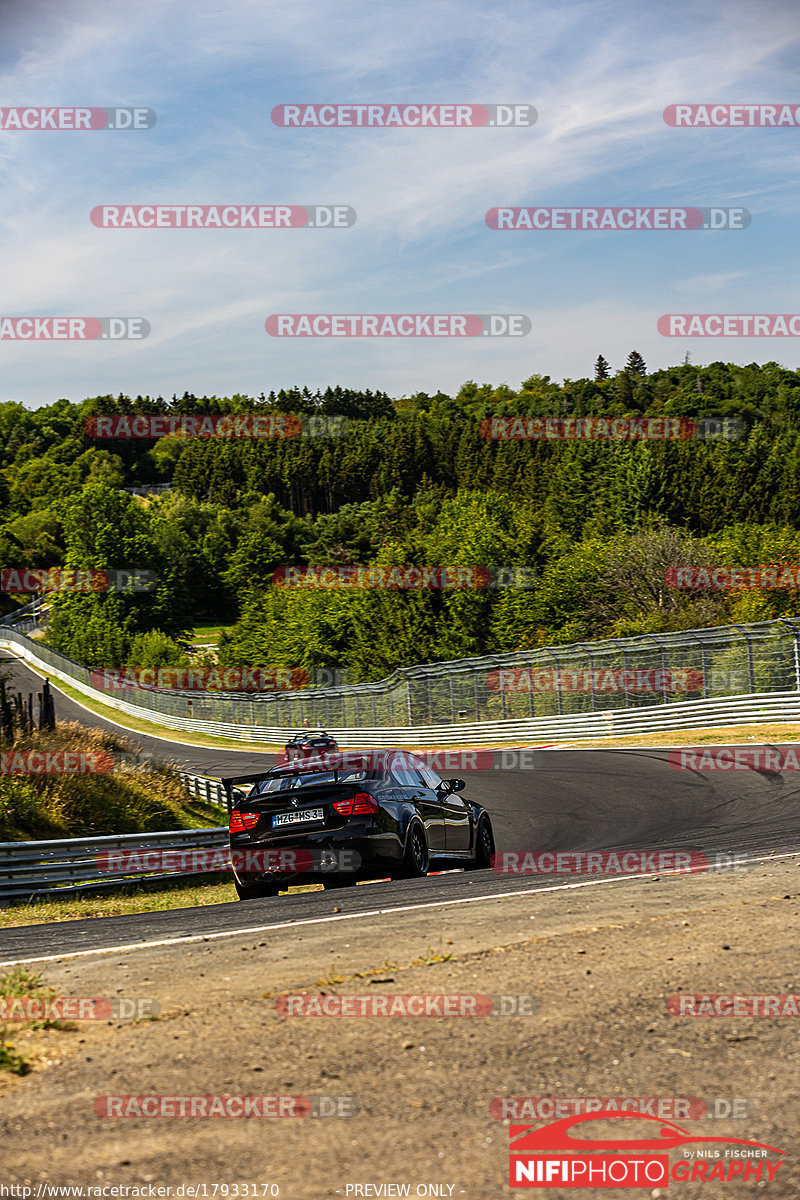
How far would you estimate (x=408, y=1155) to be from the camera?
3484 millimetres

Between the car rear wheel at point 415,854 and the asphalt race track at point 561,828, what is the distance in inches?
13.1

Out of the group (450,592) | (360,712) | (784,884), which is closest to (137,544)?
(450,592)

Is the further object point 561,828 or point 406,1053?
point 561,828

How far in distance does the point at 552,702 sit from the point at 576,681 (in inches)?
58.8

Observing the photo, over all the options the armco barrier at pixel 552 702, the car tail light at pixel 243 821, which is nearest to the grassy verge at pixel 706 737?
the armco barrier at pixel 552 702

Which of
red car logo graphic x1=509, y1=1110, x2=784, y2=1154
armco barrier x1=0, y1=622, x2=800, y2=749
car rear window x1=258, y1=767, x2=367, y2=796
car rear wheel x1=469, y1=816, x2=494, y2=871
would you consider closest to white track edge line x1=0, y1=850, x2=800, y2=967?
car rear window x1=258, y1=767, x2=367, y2=796

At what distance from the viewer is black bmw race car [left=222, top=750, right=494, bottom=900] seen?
32.8 ft

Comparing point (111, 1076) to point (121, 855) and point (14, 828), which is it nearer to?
point (121, 855)

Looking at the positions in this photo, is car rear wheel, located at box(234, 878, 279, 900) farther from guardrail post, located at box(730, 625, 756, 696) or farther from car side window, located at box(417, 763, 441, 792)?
guardrail post, located at box(730, 625, 756, 696)

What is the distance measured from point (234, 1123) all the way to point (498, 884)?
18.4 feet

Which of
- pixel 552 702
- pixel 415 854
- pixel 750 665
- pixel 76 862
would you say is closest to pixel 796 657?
pixel 750 665

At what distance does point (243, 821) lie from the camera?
10.3 m

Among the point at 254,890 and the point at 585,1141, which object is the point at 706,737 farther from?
the point at 585,1141

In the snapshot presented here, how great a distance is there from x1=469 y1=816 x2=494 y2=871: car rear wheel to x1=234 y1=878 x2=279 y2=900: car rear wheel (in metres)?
2.69
